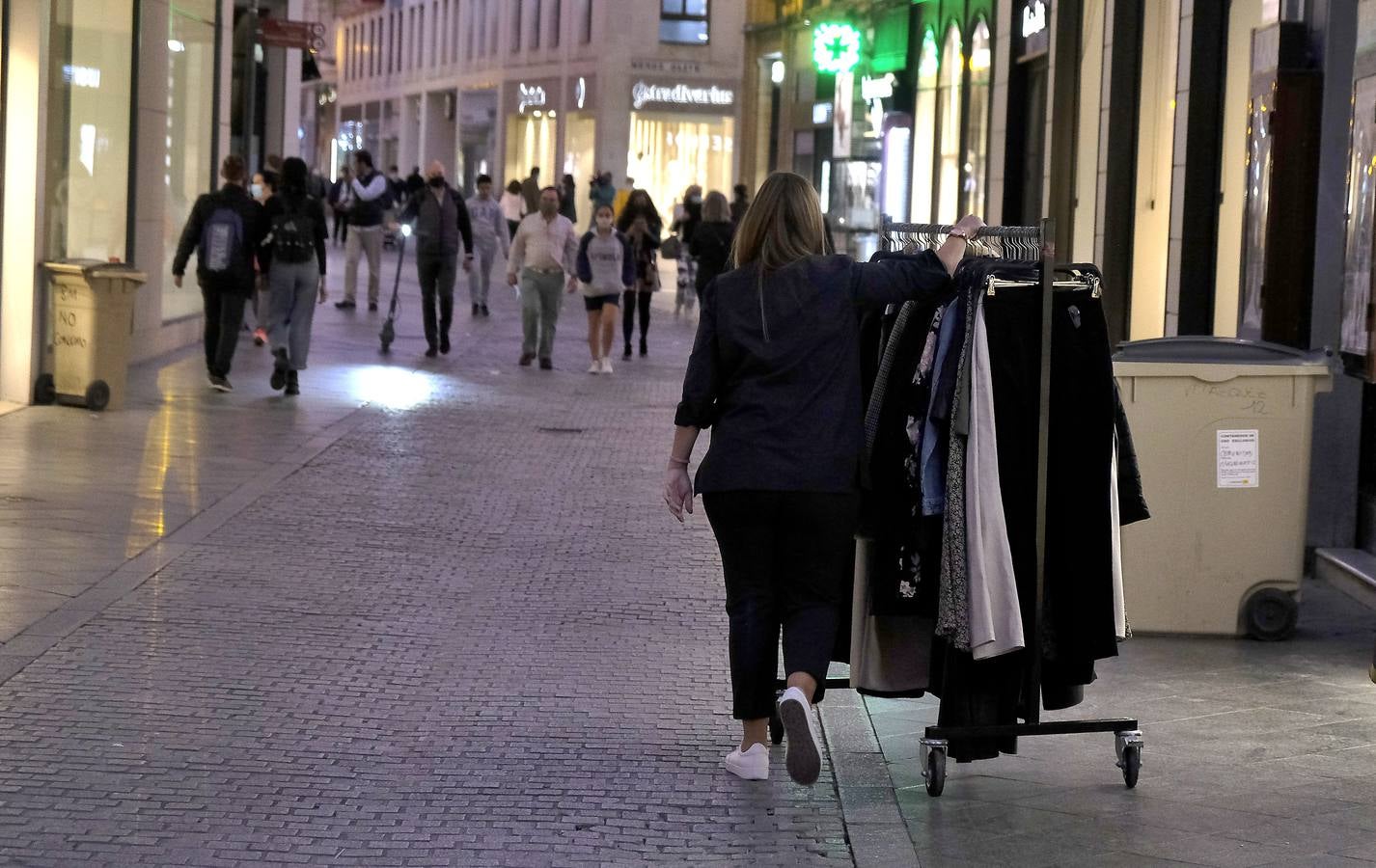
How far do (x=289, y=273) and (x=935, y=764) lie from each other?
11.7 m

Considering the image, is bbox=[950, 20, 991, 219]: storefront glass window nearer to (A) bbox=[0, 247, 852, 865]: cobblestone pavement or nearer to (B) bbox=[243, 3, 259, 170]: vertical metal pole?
(B) bbox=[243, 3, 259, 170]: vertical metal pole

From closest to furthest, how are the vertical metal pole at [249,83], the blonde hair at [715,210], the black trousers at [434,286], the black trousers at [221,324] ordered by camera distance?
the black trousers at [221,324]
the black trousers at [434,286]
the blonde hair at [715,210]
the vertical metal pole at [249,83]

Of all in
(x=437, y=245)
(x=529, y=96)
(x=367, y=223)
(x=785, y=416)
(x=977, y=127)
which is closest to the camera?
(x=785, y=416)

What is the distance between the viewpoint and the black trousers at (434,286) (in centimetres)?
2072

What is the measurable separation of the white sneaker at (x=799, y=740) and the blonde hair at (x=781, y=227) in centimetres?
125

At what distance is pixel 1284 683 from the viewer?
7625mm

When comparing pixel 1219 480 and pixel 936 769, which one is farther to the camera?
pixel 1219 480

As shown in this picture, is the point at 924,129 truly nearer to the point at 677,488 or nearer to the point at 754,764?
the point at 677,488

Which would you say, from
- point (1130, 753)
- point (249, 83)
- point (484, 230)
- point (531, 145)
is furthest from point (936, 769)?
point (531, 145)

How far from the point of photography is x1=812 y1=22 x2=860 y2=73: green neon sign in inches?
1476

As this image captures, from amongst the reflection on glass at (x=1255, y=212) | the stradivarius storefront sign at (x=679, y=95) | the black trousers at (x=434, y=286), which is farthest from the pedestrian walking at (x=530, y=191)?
the reflection on glass at (x=1255, y=212)

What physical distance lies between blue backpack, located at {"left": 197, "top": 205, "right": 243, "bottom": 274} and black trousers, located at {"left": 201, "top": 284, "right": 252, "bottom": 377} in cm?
20

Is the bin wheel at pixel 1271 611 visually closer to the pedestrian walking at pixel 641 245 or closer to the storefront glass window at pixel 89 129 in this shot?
the storefront glass window at pixel 89 129

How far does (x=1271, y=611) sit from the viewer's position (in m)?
8.39
